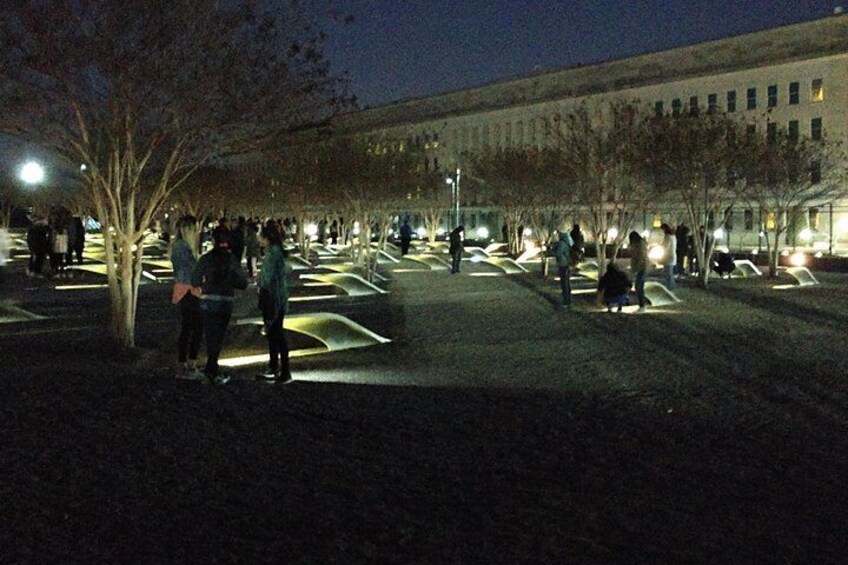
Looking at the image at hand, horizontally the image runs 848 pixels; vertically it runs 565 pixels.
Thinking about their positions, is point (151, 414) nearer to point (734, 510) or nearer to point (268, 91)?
point (734, 510)

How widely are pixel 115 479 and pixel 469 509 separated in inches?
93.1

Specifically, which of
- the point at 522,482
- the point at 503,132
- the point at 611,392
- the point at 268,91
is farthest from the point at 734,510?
the point at 503,132

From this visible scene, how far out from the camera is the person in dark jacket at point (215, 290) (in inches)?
458

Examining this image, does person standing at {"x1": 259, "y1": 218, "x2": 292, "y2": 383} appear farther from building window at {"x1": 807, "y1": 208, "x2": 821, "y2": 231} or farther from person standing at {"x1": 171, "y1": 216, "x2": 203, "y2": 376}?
building window at {"x1": 807, "y1": 208, "x2": 821, "y2": 231}

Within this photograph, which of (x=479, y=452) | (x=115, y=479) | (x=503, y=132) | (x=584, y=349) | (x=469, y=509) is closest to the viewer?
(x=469, y=509)

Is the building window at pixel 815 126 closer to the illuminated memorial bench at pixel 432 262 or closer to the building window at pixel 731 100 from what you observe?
the building window at pixel 731 100

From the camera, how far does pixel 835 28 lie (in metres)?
78.0

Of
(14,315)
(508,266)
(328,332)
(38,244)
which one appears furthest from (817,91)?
(328,332)

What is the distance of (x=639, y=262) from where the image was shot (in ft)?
72.2

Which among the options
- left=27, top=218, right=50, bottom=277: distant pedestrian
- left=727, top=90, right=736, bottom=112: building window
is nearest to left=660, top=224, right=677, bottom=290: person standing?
left=27, top=218, right=50, bottom=277: distant pedestrian

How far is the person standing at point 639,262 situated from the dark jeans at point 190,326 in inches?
449

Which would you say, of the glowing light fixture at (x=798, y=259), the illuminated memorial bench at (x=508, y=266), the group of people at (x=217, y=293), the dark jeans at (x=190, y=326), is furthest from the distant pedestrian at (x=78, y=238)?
the glowing light fixture at (x=798, y=259)

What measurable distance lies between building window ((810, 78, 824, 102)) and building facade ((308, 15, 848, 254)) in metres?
0.07

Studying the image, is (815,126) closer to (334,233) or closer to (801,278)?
(334,233)
